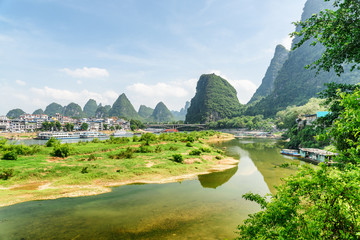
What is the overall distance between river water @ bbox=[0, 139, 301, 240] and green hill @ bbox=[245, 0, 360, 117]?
148m

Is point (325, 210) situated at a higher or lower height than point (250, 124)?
lower

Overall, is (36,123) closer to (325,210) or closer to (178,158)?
(178,158)

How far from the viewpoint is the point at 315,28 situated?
28.2 feet

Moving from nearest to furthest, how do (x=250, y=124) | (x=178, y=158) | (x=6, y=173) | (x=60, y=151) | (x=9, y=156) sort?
(x=6, y=173), (x=9, y=156), (x=60, y=151), (x=178, y=158), (x=250, y=124)

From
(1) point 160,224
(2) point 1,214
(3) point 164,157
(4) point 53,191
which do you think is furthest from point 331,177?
(3) point 164,157

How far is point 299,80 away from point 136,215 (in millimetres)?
190371

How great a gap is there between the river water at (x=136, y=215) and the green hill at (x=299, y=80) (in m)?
148

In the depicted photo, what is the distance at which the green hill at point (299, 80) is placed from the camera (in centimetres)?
14188

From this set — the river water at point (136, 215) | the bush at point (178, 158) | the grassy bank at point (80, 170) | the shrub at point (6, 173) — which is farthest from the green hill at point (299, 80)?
the shrub at point (6, 173)

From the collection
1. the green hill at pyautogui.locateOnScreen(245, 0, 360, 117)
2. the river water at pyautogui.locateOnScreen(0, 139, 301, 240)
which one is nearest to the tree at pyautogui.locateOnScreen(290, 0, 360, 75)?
the river water at pyautogui.locateOnScreen(0, 139, 301, 240)

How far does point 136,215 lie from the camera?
1316cm

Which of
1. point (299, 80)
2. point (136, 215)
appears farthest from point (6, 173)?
point (299, 80)

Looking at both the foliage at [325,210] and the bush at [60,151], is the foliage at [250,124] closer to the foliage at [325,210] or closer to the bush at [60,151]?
the bush at [60,151]

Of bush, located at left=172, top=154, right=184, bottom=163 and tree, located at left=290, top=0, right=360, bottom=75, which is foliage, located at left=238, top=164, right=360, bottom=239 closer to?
tree, located at left=290, top=0, right=360, bottom=75
